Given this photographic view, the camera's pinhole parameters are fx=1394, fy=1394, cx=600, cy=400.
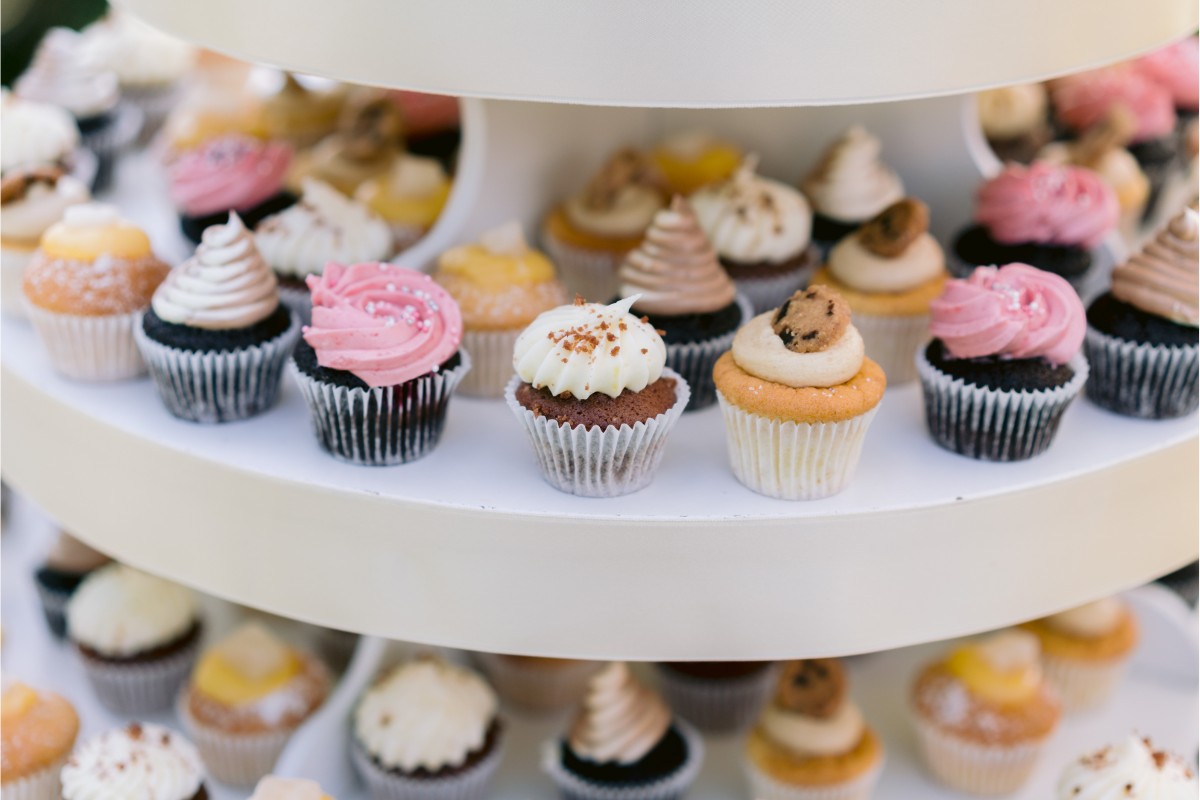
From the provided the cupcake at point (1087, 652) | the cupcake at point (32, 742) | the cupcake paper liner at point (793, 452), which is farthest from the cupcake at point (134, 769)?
the cupcake at point (1087, 652)

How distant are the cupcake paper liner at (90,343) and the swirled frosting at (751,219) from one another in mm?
875

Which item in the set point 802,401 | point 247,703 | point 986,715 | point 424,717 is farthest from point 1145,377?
point 247,703

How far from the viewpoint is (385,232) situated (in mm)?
2186

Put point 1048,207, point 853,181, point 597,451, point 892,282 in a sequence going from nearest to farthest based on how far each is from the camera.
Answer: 1. point 597,451
2. point 892,282
3. point 1048,207
4. point 853,181

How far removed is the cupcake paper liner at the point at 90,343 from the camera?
1960 mm

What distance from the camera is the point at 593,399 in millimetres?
1752

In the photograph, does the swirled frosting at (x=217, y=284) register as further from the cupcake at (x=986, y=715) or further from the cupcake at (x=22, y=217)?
the cupcake at (x=986, y=715)

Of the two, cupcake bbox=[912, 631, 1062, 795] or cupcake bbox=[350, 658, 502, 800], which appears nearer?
cupcake bbox=[350, 658, 502, 800]

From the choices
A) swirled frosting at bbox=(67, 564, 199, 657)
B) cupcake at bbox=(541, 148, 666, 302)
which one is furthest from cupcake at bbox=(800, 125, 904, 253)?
swirled frosting at bbox=(67, 564, 199, 657)

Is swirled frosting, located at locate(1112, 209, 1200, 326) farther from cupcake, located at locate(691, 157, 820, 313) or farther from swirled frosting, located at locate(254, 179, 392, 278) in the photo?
swirled frosting, located at locate(254, 179, 392, 278)

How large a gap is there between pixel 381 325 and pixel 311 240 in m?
0.39

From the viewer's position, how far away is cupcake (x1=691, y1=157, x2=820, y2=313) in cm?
217

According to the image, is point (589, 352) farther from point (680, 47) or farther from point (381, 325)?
point (680, 47)

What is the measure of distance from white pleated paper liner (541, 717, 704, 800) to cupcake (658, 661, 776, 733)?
0.86ft
